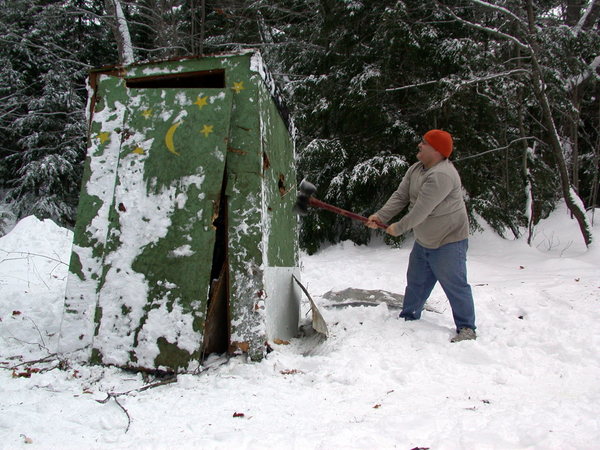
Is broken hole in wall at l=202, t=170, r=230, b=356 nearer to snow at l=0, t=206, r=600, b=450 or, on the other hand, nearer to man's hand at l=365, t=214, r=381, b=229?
snow at l=0, t=206, r=600, b=450

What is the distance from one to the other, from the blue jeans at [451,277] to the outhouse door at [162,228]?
1722 mm

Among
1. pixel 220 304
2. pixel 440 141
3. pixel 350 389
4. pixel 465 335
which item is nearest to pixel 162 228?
pixel 220 304

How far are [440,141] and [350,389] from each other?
1.92 m

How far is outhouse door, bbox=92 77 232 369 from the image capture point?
2559mm

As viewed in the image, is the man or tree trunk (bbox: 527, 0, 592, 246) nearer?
the man

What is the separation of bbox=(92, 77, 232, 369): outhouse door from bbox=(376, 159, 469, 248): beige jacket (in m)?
1.40

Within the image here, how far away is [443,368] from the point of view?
2.64 metres

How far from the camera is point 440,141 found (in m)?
3.24

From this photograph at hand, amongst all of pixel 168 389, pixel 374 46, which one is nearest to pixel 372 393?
pixel 168 389

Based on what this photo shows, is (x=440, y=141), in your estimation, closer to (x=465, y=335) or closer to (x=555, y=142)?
(x=465, y=335)

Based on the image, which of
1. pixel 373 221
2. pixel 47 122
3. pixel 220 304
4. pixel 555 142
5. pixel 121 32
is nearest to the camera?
pixel 220 304

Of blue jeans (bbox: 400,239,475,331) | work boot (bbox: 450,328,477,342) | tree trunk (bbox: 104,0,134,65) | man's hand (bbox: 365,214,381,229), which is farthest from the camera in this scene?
tree trunk (bbox: 104,0,134,65)

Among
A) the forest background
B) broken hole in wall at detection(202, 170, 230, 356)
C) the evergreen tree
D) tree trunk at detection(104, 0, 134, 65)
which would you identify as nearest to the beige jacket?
broken hole in wall at detection(202, 170, 230, 356)

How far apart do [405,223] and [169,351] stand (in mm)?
1833
